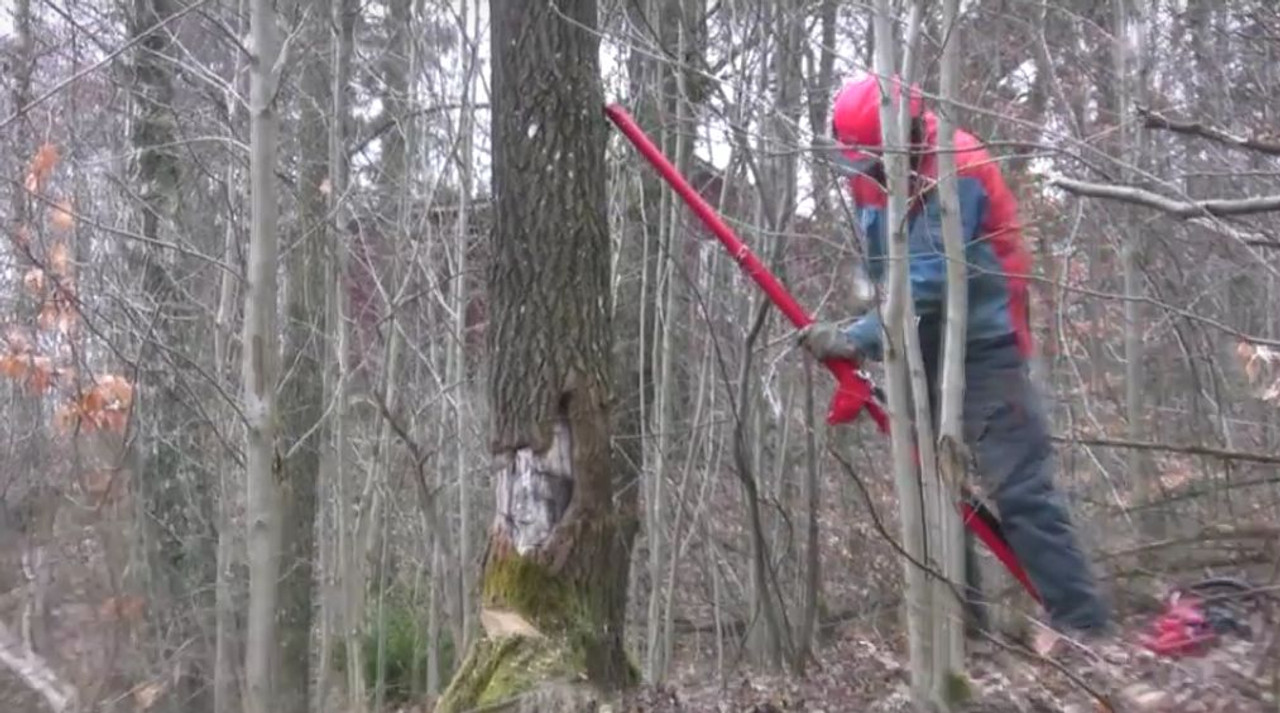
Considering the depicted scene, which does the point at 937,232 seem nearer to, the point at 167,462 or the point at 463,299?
the point at 463,299

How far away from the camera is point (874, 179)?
455cm

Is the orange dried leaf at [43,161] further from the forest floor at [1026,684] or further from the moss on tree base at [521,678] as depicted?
the moss on tree base at [521,678]

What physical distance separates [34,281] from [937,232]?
585 cm

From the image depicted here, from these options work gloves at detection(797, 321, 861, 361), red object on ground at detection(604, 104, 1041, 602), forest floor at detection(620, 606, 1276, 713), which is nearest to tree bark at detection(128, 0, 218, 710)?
forest floor at detection(620, 606, 1276, 713)

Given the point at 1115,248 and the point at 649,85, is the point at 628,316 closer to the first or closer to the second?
the point at 649,85

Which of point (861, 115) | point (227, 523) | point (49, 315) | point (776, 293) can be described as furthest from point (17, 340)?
point (861, 115)

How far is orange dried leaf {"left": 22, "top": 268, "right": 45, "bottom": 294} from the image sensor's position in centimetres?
826

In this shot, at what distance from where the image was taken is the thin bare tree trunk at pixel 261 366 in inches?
222

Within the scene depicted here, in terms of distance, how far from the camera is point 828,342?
4.59m

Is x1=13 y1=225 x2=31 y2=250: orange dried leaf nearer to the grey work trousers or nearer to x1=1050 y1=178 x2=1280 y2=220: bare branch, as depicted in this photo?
the grey work trousers

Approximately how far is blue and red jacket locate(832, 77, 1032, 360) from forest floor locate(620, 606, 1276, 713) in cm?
101

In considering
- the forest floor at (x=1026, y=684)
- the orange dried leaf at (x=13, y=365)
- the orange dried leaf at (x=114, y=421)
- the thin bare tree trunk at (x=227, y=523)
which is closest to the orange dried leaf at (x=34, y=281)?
the orange dried leaf at (x=13, y=365)

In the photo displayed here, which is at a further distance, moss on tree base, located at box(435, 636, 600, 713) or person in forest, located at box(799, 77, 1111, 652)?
moss on tree base, located at box(435, 636, 600, 713)

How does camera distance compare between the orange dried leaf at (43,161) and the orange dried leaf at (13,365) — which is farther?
the orange dried leaf at (13,365)
